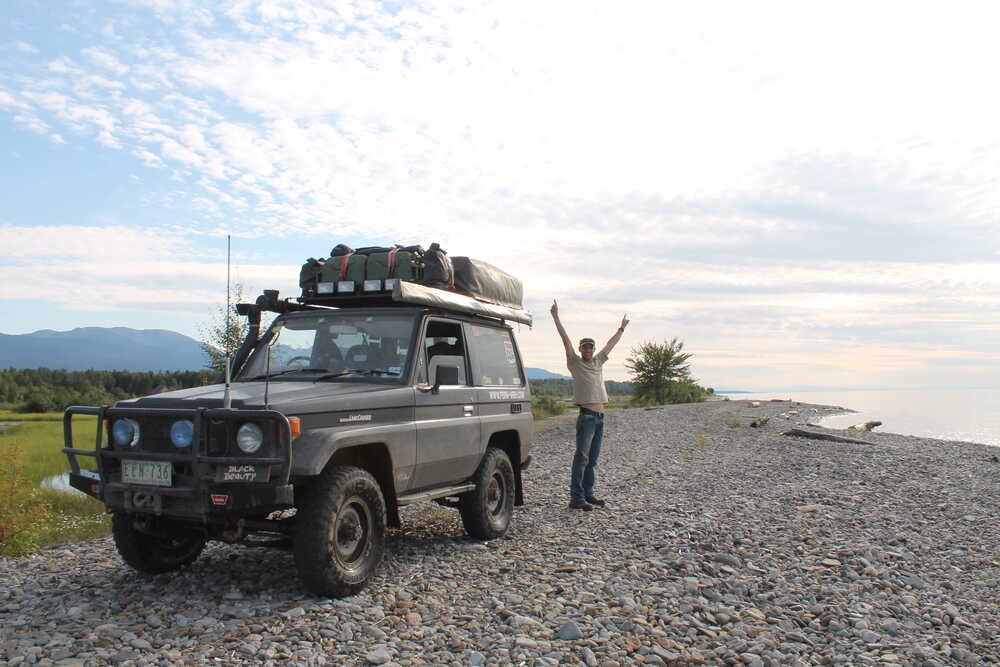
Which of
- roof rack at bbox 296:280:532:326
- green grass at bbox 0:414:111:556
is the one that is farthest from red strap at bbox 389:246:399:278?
green grass at bbox 0:414:111:556

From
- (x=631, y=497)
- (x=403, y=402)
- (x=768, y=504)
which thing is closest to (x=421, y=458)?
(x=403, y=402)

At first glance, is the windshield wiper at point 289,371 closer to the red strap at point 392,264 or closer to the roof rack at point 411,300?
the roof rack at point 411,300

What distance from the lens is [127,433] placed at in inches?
198

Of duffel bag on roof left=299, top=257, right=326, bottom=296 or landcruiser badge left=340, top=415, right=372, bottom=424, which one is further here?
duffel bag on roof left=299, top=257, right=326, bottom=296

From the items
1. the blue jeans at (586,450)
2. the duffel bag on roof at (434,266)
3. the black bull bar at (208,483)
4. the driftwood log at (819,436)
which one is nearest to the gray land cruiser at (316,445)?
the black bull bar at (208,483)

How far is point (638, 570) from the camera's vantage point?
6031 mm

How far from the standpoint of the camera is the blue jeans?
28.8 ft

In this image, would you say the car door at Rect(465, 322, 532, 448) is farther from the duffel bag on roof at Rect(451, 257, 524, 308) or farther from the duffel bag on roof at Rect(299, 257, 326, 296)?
the duffel bag on roof at Rect(299, 257, 326, 296)

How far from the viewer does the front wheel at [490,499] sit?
23.0 ft

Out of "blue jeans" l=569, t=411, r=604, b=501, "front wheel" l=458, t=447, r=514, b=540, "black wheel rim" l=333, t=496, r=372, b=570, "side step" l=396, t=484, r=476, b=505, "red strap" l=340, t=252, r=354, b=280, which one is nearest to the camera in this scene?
"black wheel rim" l=333, t=496, r=372, b=570

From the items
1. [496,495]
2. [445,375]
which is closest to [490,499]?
[496,495]

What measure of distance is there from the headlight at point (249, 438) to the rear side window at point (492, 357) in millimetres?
2735

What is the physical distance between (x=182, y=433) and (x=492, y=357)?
348 cm

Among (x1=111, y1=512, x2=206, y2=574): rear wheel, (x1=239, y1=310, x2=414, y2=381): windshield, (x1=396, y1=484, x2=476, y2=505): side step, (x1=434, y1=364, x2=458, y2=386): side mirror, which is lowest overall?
(x1=111, y1=512, x2=206, y2=574): rear wheel
